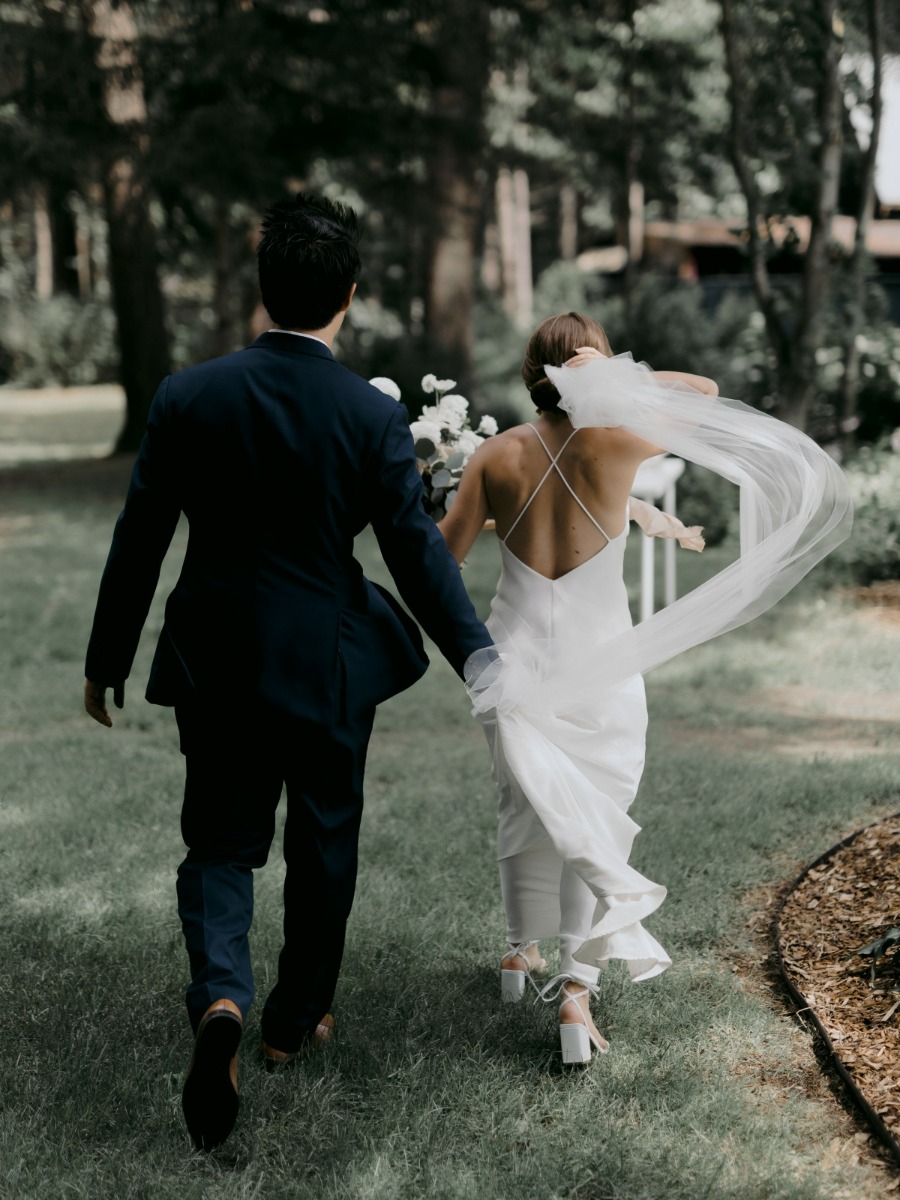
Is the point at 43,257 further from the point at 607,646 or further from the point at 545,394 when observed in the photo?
the point at 607,646

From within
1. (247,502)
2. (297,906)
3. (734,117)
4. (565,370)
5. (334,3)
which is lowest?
(297,906)

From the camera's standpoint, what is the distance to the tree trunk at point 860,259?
11945mm

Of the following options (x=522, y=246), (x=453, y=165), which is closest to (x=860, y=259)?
(x=453, y=165)

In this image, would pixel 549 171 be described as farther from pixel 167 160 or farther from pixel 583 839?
pixel 583 839

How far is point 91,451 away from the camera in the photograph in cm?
2303

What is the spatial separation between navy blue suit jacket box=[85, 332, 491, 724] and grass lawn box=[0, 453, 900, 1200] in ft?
3.32

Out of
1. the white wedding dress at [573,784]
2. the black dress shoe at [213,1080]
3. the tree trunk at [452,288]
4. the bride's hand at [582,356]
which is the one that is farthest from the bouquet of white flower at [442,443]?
the tree trunk at [452,288]

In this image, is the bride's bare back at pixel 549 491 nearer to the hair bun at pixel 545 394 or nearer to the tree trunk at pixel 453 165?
the hair bun at pixel 545 394

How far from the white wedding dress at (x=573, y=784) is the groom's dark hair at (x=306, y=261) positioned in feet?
2.50

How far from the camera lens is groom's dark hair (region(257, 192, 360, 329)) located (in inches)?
125

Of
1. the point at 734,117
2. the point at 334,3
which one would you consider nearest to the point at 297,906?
the point at 734,117

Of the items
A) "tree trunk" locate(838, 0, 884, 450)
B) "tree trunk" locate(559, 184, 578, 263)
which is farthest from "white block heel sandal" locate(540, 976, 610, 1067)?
"tree trunk" locate(559, 184, 578, 263)

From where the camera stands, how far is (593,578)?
12.3 ft

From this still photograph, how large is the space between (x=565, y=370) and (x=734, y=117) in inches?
363
